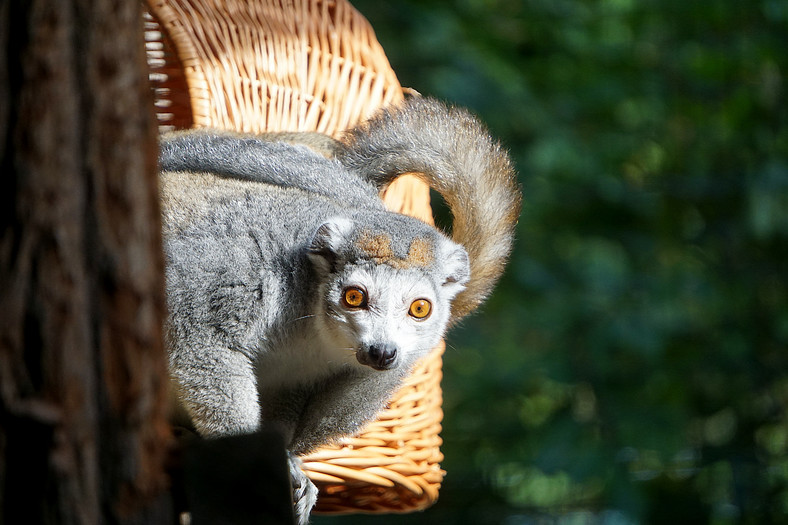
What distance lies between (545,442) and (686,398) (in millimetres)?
619

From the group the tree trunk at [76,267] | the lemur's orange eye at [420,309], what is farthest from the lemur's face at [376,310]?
the tree trunk at [76,267]

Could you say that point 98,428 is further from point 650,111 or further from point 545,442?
point 650,111

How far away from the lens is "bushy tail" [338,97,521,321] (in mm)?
1668

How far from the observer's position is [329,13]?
7.33 ft

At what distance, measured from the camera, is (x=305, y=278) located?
137 cm

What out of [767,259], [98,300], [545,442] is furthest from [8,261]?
[767,259]

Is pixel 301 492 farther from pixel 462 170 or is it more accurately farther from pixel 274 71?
pixel 274 71

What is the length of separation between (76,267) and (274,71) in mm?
1656

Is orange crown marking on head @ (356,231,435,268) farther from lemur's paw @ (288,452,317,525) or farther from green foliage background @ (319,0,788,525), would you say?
green foliage background @ (319,0,788,525)

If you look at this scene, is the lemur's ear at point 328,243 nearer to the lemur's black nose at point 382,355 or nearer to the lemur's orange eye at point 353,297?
the lemur's orange eye at point 353,297

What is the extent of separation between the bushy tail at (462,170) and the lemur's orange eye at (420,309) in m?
0.26

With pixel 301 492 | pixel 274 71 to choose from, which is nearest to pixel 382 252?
pixel 301 492

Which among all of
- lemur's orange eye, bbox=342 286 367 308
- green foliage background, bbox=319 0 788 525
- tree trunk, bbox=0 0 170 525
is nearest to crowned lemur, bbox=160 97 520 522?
lemur's orange eye, bbox=342 286 367 308

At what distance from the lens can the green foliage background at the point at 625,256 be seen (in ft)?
8.69
